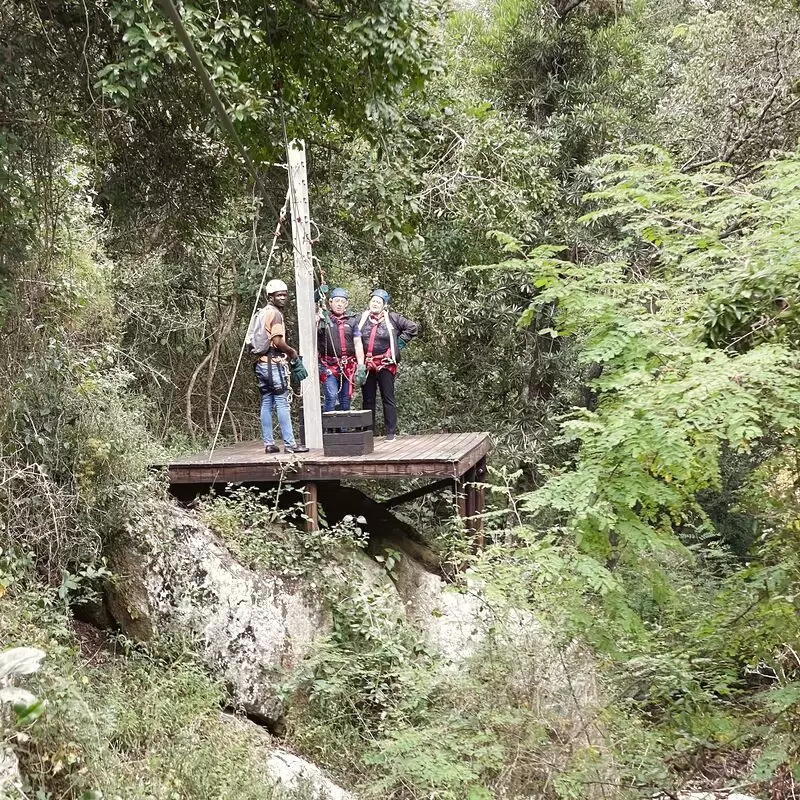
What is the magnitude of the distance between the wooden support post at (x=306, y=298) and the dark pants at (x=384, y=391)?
0.82m

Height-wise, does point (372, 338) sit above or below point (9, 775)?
above

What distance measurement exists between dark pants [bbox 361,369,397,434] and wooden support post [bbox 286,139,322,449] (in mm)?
819

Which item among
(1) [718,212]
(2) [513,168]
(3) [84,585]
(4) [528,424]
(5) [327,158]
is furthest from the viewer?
(4) [528,424]

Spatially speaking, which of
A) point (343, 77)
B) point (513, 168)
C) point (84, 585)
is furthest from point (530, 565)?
point (513, 168)

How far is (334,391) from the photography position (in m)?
9.82

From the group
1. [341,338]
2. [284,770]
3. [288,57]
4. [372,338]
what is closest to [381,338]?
[372,338]

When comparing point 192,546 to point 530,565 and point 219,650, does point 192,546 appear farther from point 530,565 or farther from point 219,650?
point 530,565

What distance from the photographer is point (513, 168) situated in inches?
403

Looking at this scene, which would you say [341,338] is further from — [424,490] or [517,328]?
[517,328]

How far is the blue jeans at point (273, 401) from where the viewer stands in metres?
8.05

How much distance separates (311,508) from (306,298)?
2134 mm

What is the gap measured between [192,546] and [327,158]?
6.17 meters

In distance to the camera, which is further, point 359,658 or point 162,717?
point 359,658

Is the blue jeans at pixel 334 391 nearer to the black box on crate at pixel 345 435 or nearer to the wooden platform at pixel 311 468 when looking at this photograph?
the wooden platform at pixel 311 468
